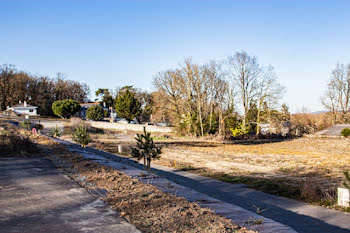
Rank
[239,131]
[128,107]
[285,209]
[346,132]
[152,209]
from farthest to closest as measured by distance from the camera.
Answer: [128,107] < [239,131] < [346,132] < [285,209] < [152,209]

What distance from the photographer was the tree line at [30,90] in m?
81.2

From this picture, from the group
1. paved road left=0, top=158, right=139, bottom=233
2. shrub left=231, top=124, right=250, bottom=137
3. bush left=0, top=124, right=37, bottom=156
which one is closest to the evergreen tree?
shrub left=231, top=124, right=250, bottom=137

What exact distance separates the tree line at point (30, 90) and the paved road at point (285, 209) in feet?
261

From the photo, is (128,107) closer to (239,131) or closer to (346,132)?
(239,131)

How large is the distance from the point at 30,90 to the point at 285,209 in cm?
8735

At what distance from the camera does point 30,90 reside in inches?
3324

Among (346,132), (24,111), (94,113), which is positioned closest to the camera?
(346,132)

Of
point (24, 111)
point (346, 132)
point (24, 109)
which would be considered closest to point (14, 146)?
point (346, 132)

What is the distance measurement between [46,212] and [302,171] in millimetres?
12523

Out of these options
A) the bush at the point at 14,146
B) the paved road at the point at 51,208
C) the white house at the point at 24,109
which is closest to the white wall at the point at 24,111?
the white house at the point at 24,109

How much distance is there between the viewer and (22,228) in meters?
5.80

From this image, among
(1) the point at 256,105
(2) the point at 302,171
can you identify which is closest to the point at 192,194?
(2) the point at 302,171

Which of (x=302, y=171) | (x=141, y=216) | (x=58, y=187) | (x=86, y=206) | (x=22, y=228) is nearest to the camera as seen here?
(x=22, y=228)

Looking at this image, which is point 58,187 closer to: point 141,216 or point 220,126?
point 141,216
